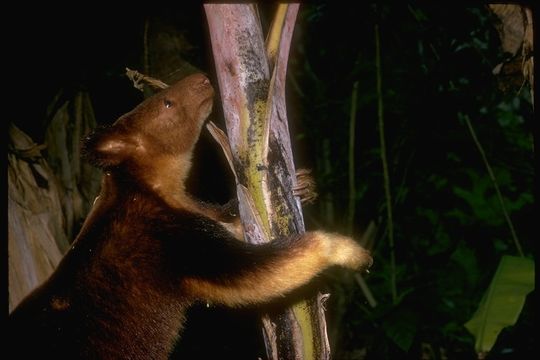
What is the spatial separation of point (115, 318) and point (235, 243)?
28.1 inches

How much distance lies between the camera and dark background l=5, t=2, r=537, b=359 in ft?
14.5

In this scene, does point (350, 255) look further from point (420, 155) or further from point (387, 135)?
point (387, 135)

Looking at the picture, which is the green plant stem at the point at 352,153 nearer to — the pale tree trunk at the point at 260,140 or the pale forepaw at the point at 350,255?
the pale forepaw at the point at 350,255

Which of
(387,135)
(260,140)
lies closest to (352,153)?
(387,135)

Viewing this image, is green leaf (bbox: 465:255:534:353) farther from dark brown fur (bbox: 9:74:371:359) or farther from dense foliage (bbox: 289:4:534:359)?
dark brown fur (bbox: 9:74:371:359)

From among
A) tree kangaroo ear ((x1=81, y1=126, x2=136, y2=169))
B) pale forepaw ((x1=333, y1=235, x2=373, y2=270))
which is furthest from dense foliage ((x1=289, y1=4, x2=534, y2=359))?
tree kangaroo ear ((x1=81, y1=126, x2=136, y2=169))

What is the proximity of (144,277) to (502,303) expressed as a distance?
2.16 meters

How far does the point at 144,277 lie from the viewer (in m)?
2.67

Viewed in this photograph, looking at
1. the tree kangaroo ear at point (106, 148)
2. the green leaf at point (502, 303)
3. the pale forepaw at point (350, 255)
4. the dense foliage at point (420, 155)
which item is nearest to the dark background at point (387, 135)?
the dense foliage at point (420, 155)

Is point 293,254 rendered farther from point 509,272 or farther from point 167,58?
point 167,58

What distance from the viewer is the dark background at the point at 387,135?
442 centimetres

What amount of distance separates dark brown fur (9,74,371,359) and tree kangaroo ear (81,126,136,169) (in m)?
0.19

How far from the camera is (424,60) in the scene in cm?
540

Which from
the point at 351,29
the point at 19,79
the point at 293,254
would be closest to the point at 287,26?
the point at 293,254
